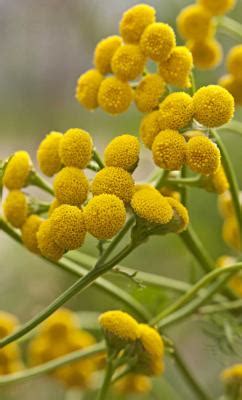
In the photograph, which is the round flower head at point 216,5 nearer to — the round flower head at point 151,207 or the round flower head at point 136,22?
the round flower head at point 136,22

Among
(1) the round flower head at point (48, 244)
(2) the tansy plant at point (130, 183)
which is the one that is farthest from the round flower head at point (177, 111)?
(1) the round flower head at point (48, 244)

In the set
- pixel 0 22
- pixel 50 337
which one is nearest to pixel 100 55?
pixel 50 337

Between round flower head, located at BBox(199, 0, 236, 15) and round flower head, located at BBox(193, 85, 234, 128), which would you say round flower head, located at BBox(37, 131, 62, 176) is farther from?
round flower head, located at BBox(199, 0, 236, 15)

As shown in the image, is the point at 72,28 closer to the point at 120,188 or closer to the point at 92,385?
the point at 92,385

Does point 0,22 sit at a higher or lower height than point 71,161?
lower

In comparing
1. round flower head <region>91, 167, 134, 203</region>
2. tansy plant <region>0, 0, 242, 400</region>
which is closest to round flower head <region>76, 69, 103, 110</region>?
tansy plant <region>0, 0, 242, 400</region>

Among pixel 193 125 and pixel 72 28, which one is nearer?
pixel 193 125
